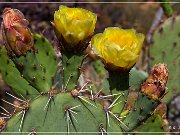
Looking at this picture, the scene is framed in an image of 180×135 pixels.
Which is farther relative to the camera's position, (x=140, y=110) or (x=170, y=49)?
(x=170, y=49)

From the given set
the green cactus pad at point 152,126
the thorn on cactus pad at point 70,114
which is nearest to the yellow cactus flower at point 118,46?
the thorn on cactus pad at point 70,114

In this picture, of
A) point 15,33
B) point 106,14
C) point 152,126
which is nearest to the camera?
point 15,33

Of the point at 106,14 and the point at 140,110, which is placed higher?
the point at 140,110

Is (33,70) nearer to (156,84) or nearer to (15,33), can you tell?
(15,33)

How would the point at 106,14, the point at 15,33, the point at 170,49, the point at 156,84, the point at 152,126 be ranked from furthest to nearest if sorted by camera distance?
the point at 106,14, the point at 170,49, the point at 152,126, the point at 156,84, the point at 15,33

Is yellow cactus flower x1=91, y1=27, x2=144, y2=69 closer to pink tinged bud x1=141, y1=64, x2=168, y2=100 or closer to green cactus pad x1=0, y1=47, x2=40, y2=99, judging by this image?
pink tinged bud x1=141, y1=64, x2=168, y2=100

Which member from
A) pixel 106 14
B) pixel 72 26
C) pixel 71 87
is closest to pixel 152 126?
pixel 71 87

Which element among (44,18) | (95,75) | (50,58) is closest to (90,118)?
(50,58)

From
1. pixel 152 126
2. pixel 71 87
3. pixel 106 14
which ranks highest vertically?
pixel 71 87

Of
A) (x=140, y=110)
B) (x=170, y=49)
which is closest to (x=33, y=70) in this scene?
(x=140, y=110)
